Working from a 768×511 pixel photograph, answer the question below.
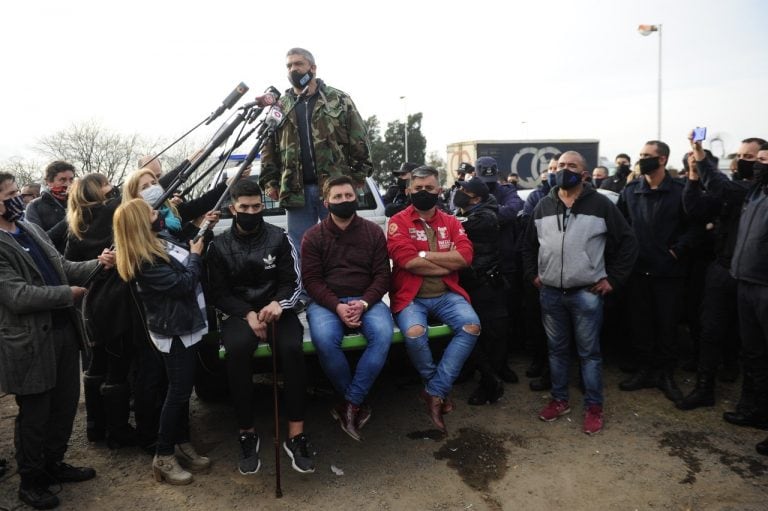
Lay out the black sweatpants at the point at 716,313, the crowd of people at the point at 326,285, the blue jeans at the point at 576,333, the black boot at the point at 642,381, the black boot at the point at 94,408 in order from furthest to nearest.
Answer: the black boot at the point at 642,381
the black sweatpants at the point at 716,313
the blue jeans at the point at 576,333
the black boot at the point at 94,408
the crowd of people at the point at 326,285

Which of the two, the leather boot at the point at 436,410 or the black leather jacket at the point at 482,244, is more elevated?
the black leather jacket at the point at 482,244

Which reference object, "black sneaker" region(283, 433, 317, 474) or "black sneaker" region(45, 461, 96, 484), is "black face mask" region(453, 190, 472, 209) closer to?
"black sneaker" region(283, 433, 317, 474)

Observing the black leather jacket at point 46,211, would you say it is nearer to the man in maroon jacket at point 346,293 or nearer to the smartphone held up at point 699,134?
the man in maroon jacket at point 346,293

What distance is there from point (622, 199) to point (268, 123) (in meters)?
3.29

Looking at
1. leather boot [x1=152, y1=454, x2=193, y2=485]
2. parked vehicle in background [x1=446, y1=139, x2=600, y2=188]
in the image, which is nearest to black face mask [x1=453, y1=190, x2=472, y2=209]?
leather boot [x1=152, y1=454, x2=193, y2=485]

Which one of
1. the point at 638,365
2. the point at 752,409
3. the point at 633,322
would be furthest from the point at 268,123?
the point at 752,409

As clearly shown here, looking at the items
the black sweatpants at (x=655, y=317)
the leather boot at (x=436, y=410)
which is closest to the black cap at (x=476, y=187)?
the black sweatpants at (x=655, y=317)

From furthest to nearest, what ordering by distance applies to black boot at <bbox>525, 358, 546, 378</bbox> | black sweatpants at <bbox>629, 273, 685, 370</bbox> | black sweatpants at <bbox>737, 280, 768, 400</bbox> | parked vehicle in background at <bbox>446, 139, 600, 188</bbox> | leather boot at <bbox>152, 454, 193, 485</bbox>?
parked vehicle in background at <bbox>446, 139, 600, 188</bbox> → black boot at <bbox>525, 358, 546, 378</bbox> → black sweatpants at <bbox>629, 273, 685, 370</bbox> → black sweatpants at <bbox>737, 280, 768, 400</bbox> → leather boot at <bbox>152, 454, 193, 485</bbox>

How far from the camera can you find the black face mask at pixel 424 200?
420cm

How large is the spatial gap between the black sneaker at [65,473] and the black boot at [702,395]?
14.9ft

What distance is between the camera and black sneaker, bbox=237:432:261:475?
134 inches

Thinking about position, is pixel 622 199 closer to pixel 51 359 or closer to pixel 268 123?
pixel 268 123

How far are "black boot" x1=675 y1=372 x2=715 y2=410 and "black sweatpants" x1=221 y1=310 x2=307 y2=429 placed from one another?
314 centimetres

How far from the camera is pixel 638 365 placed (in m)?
4.95
